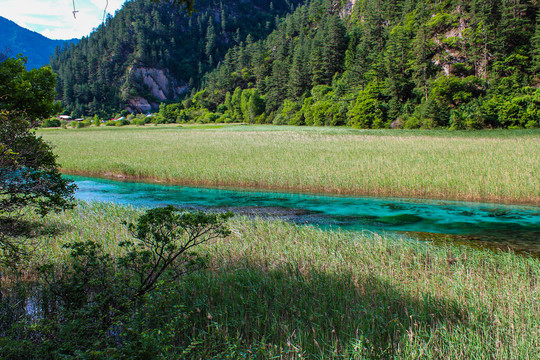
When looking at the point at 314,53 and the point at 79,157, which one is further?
the point at 314,53

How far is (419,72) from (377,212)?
58994 mm

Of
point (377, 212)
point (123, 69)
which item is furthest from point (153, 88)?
point (377, 212)

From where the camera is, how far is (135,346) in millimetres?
3521

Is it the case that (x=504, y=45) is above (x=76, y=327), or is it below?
above

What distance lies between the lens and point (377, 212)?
13.2m

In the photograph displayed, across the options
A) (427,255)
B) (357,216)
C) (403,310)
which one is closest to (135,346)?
(403,310)

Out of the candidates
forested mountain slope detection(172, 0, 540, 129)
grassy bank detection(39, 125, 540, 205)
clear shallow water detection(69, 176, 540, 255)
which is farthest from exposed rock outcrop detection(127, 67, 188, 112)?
clear shallow water detection(69, 176, 540, 255)

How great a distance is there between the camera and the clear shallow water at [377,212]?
10.3 meters

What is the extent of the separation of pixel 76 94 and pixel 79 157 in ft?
488

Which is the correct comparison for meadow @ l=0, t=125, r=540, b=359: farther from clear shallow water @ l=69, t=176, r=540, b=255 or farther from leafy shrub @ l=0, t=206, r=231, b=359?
clear shallow water @ l=69, t=176, r=540, b=255

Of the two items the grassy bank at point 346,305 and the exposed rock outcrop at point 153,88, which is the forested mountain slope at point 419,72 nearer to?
the grassy bank at point 346,305

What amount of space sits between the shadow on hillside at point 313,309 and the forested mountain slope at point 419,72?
5132 centimetres

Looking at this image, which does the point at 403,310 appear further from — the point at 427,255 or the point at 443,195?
the point at 443,195

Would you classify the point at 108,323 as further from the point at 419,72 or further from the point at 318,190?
the point at 419,72
